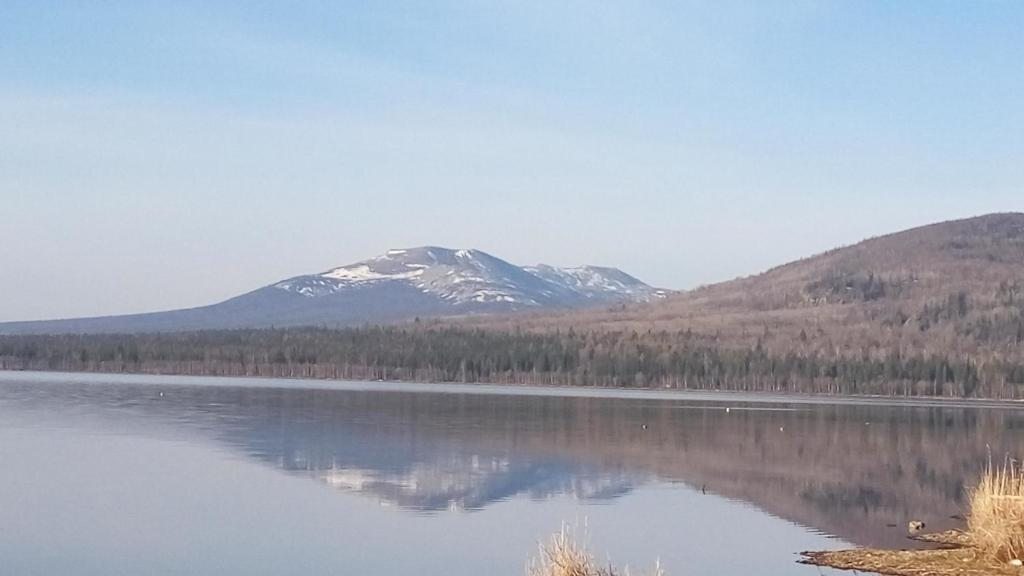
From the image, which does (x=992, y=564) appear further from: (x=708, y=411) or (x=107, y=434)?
(x=708, y=411)

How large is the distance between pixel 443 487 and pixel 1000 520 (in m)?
17.3

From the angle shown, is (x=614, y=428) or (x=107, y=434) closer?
(x=107, y=434)

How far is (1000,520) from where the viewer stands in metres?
24.0

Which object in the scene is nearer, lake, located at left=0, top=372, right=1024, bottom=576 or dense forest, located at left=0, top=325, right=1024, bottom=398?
lake, located at left=0, top=372, right=1024, bottom=576

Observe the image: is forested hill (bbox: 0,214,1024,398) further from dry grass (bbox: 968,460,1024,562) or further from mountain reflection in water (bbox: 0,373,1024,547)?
dry grass (bbox: 968,460,1024,562)

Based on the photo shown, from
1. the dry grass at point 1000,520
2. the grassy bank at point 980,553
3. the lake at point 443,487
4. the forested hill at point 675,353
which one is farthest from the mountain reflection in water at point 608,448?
the forested hill at point 675,353

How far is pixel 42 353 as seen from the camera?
536 feet

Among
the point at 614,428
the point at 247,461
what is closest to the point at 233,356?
the point at 614,428

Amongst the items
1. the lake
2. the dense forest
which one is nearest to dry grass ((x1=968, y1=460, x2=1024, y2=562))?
the lake

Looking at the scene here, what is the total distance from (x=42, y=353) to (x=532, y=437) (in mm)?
118835

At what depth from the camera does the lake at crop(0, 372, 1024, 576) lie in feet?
89.0

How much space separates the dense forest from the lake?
55.8 m

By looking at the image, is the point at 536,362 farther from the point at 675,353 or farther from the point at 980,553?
the point at 980,553

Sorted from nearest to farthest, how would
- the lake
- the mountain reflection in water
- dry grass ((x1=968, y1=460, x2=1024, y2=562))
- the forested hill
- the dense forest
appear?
dry grass ((x1=968, y1=460, x2=1024, y2=562)) → the lake → the mountain reflection in water → the dense forest → the forested hill
